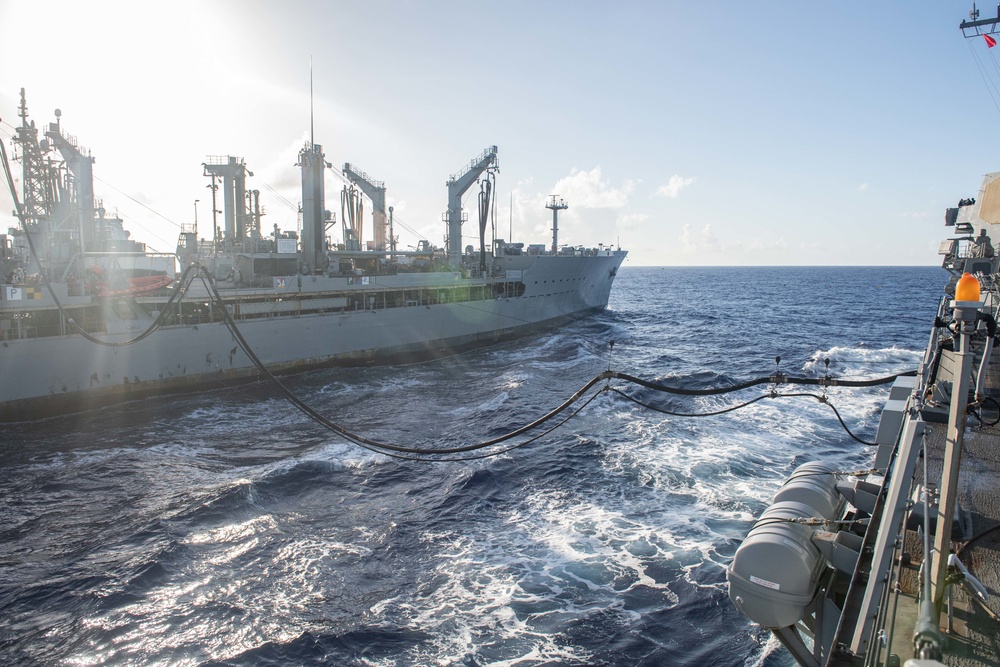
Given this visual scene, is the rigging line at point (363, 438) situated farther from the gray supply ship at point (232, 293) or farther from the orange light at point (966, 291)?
the gray supply ship at point (232, 293)

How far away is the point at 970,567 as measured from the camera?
5.40 metres

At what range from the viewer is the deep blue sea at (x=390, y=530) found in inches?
354

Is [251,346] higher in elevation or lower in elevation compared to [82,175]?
lower

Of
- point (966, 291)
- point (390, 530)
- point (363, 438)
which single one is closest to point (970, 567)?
point (966, 291)

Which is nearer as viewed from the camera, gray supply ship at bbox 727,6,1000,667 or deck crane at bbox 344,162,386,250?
gray supply ship at bbox 727,6,1000,667

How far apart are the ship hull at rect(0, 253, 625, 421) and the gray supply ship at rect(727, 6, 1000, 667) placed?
87.3ft

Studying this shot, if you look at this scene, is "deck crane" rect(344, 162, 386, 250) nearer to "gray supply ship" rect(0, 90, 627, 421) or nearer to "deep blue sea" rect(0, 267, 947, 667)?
"gray supply ship" rect(0, 90, 627, 421)

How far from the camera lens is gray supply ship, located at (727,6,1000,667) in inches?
164

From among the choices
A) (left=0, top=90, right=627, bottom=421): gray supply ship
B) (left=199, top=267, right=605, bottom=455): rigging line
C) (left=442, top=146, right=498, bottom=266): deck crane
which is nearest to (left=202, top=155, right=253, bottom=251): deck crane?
(left=0, top=90, right=627, bottom=421): gray supply ship

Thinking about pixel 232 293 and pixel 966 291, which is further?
pixel 232 293

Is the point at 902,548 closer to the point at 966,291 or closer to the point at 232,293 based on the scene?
the point at 966,291

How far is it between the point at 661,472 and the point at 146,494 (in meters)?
13.9

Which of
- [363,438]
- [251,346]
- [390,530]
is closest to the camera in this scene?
[363,438]

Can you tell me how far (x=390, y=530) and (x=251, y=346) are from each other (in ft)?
63.1
